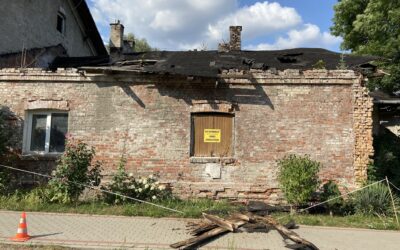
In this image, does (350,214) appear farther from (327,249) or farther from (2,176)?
(2,176)

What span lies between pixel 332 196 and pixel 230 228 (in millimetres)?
4164

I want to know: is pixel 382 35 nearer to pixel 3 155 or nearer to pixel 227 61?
pixel 227 61

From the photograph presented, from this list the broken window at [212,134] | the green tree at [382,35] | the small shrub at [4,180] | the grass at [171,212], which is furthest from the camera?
the green tree at [382,35]

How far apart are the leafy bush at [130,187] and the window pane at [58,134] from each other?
7.48ft

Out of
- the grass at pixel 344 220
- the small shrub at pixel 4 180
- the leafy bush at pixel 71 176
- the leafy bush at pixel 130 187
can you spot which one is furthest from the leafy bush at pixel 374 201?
the small shrub at pixel 4 180

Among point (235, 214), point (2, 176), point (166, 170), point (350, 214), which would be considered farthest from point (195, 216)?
point (2, 176)

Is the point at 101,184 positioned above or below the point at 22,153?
below

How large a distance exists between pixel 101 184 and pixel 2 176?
9.06 ft

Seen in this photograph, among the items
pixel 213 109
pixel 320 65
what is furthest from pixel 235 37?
pixel 213 109

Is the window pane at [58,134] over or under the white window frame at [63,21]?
under

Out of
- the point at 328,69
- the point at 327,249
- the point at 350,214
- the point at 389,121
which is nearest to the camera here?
the point at 327,249

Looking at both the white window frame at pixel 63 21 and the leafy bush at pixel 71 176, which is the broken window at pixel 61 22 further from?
the leafy bush at pixel 71 176

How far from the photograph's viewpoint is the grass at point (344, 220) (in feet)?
32.0

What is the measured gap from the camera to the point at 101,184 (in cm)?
1231
